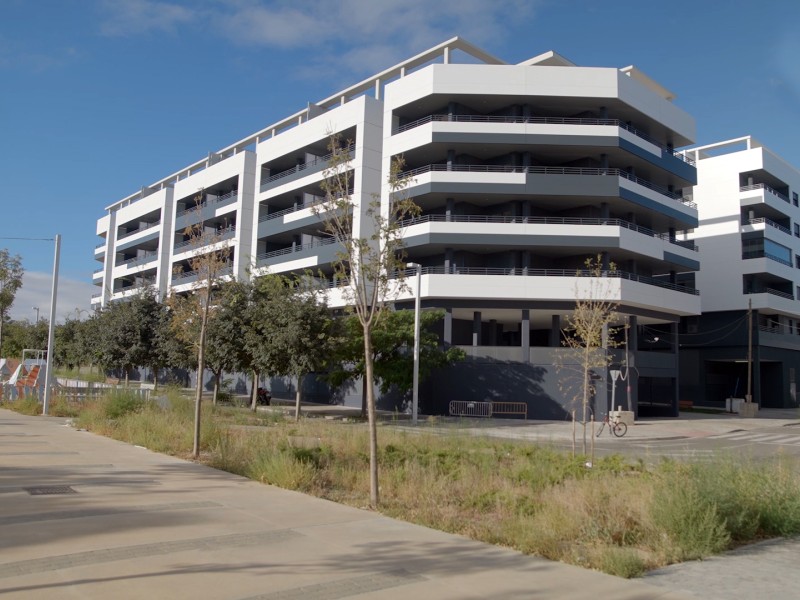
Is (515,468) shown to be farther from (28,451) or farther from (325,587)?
(28,451)

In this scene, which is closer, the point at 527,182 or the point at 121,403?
the point at 121,403

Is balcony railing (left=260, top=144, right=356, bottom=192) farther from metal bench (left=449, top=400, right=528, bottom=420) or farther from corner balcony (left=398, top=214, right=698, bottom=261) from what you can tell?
metal bench (left=449, top=400, right=528, bottom=420)

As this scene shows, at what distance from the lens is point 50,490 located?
9.37 m

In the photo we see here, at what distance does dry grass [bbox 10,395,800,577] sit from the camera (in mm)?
7348

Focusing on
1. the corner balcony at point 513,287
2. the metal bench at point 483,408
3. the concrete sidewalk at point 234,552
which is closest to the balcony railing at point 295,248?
the corner balcony at point 513,287

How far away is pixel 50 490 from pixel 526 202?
34.6 m

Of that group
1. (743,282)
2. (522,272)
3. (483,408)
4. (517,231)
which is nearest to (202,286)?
(483,408)

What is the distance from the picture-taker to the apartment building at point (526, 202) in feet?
125

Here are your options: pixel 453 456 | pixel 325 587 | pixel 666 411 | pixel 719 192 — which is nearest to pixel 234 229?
pixel 666 411

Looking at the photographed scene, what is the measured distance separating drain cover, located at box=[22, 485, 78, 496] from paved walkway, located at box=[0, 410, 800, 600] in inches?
1.5

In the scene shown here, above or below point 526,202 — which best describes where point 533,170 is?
above

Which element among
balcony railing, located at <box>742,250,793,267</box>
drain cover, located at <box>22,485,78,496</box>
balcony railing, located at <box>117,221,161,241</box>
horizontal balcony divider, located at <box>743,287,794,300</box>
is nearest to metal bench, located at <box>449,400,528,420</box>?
drain cover, located at <box>22,485,78,496</box>

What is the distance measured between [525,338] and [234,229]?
2916 cm

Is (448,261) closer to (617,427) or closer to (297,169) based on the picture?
(617,427)
